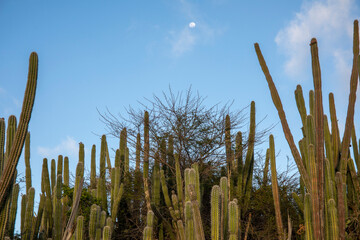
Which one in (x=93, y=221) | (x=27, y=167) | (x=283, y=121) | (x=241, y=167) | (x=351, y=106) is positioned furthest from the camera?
(x=27, y=167)

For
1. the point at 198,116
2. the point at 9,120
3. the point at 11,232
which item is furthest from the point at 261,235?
the point at 9,120

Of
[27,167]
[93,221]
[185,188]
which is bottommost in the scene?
[93,221]

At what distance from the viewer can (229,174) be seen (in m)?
12.2

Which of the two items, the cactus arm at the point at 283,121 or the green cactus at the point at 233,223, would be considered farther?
the cactus arm at the point at 283,121

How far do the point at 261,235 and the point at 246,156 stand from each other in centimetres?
208

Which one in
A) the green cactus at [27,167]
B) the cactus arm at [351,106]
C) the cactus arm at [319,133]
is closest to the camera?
the cactus arm at [319,133]

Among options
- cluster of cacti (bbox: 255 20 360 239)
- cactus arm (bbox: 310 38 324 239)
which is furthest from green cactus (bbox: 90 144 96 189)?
cactus arm (bbox: 310 38 324 239)

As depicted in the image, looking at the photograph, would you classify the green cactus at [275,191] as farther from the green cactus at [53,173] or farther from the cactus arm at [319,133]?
the green cactus at [53,173]

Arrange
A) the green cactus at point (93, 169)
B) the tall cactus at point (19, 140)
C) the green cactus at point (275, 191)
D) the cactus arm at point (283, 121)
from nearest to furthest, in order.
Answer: the tall cactus at point (19, 140) → the cactus arm at point (283, 121) → the green cactus at point (275, 191) → the green cactus at point (93, 169)

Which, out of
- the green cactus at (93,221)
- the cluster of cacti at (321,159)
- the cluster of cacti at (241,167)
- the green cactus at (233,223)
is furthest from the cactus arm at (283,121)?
the cluster of cacti at (241,167)

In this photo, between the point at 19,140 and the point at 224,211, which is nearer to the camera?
the point at 19,140

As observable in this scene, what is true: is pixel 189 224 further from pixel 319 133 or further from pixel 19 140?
pixel 19 140

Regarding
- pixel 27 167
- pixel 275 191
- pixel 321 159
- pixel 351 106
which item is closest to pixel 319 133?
pixel 321 159

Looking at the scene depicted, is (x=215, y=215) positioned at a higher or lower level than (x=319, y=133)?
lower
